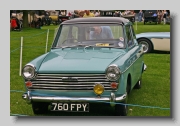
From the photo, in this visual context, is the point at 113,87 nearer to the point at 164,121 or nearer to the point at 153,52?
the point at 164,121

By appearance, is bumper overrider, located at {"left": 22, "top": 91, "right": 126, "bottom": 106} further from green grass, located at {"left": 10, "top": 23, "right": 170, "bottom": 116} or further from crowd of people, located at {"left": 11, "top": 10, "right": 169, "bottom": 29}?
crowd of people, located at {"left": 11, "top": 10, "right": 169, "bottom": 29}

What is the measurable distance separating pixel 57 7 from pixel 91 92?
63.1 inches

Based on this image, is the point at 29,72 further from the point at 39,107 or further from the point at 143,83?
the point at 143,83

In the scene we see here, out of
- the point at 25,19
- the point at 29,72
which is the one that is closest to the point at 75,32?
the point at 25,19

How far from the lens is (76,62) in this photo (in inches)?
255

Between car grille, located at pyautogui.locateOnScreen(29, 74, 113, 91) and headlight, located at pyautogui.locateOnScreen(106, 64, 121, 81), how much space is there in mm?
74

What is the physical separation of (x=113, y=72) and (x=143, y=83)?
3.14m

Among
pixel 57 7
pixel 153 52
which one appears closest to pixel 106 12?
pixel 57 7

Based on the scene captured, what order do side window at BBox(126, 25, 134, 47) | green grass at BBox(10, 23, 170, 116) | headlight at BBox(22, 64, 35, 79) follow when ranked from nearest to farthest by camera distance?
headlight at BBox(22, 64, 35, 79) → green grass at BBox(10, 23, 170, 116) → side window at BBox(126, 25, 134, 47)

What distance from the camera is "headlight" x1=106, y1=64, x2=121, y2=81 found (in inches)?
241

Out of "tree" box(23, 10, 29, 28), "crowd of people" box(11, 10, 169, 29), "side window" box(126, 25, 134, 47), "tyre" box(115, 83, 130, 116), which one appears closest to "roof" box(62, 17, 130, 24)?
"crowd of people" box(11, 10, 169, 29)

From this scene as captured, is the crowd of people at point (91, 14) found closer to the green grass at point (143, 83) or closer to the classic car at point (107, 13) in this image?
the classic car at point (107, 13)

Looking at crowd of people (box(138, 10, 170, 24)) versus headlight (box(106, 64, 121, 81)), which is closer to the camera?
headlight (box(106, 64, 121, 81))

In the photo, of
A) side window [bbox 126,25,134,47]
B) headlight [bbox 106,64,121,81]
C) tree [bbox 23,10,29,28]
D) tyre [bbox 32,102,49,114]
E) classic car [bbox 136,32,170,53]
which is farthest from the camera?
classic car [bbox 136,32,170,53]
